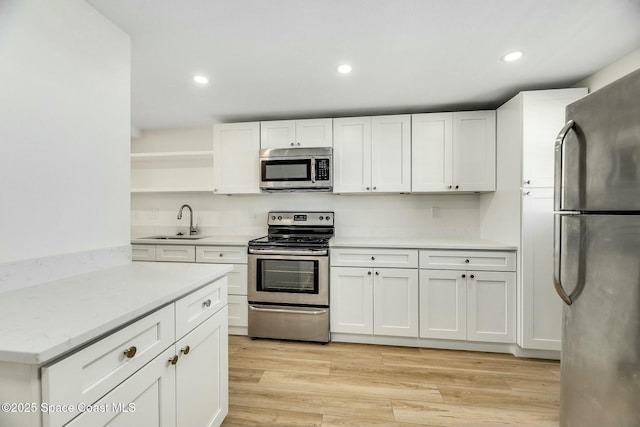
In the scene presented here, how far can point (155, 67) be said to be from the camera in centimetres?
209

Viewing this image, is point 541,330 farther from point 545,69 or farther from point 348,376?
point 545,69

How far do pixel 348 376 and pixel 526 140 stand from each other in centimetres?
235

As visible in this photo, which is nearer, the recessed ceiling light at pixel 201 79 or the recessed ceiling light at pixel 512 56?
the recessed ceiling light at pixel 512 56

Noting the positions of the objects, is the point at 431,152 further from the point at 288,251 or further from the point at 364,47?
the point at 288,251

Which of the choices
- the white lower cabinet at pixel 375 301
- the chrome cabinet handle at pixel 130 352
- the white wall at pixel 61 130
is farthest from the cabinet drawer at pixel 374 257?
the chrome cabinet handle at pixel 130 352

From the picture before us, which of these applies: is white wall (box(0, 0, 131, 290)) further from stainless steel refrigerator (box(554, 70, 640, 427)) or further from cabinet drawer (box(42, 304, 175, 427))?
stainless steel refrigerator (box(554, 70, 640, 427))

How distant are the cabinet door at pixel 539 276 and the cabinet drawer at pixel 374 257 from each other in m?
0.89

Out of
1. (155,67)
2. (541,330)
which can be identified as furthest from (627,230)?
(155,67)

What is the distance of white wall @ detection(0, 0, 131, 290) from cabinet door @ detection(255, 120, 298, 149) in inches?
60.0

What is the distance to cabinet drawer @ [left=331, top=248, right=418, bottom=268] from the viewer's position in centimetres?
263

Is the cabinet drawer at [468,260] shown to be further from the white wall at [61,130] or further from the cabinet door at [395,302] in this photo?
the white wall at [61,130]

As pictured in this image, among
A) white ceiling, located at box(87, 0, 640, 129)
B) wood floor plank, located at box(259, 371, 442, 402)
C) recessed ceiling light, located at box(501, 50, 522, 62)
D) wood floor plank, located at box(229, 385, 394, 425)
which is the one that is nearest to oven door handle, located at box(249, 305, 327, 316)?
wood floor plank, located at box(259, 371, 442, 402)

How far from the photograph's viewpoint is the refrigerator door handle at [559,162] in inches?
49.7

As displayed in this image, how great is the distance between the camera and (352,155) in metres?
3.00
